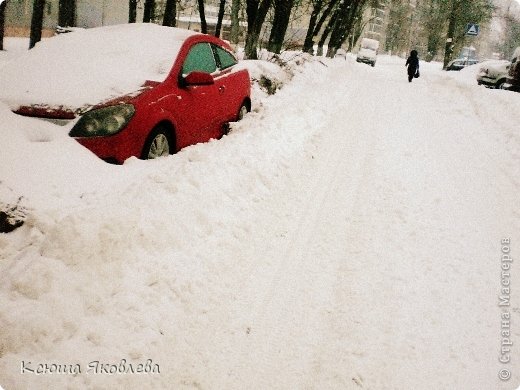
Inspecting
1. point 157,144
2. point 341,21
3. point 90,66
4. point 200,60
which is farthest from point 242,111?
point 341,21

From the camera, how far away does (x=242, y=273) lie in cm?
331

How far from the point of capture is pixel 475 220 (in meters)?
4.49

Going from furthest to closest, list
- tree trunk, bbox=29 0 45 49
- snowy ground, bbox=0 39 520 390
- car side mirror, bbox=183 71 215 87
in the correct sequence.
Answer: tree trunk, bbox=29 0 45 49 → car side mirror, bbox=183 71 215 87 → snowy ground, bbox=0 39 520 390

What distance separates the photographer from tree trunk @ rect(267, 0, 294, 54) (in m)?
14.2

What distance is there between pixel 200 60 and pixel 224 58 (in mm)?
1073

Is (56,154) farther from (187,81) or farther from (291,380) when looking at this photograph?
(291,380)

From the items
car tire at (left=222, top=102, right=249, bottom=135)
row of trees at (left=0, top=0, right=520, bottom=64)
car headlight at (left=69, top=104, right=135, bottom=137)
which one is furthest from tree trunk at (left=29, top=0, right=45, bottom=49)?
car headlight at (left=69, top=104, right=135, bottom=137)

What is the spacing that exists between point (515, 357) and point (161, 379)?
2457 millimetres

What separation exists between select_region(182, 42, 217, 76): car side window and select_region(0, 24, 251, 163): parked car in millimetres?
17

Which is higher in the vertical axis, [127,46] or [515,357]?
[127,46]

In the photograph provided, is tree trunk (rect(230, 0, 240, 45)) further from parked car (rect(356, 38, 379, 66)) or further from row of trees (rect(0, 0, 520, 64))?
parked car (rect(356, 38, 379, 66))

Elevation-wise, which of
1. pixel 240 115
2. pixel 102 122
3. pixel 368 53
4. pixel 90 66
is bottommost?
pixel 102 122

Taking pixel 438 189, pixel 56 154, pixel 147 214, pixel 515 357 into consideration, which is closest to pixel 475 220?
pixel 438 189

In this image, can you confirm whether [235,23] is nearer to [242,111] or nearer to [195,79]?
[242,111]
